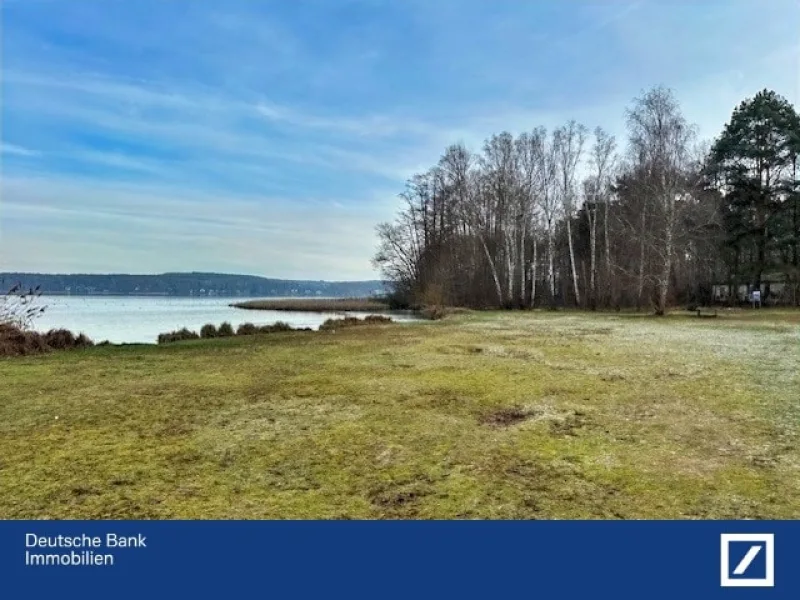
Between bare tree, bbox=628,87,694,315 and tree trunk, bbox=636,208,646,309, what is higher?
bare tree, bbox=628,87,694,315

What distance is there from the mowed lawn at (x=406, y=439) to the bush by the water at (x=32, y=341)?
227 centimetres

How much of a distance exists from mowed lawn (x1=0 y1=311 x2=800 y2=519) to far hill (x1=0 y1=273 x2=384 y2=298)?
41.2m

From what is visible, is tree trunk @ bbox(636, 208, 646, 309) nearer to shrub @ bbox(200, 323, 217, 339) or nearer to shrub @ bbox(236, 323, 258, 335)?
shrub @ bbox(236, 323, 258, 335)

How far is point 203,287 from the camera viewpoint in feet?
282

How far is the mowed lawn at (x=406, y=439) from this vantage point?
3014 millimetres

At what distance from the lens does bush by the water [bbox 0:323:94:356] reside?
1020cm

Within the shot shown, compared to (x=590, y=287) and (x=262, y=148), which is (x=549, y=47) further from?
(x=590, y=287)

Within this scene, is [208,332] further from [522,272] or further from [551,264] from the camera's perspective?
[551,264]

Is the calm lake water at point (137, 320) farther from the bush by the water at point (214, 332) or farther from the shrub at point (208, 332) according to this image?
the shrub at point (208, 332)

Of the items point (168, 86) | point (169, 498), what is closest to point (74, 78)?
point (168, 86)

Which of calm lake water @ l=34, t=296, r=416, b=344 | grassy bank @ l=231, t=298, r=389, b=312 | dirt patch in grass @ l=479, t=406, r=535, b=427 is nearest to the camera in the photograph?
dirt patch in grass @ l=479, t=406, r=535, b=427

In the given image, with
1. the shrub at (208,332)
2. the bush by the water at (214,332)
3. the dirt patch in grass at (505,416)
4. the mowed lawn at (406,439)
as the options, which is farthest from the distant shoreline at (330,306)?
the dirt patch in grass at (505,416)
